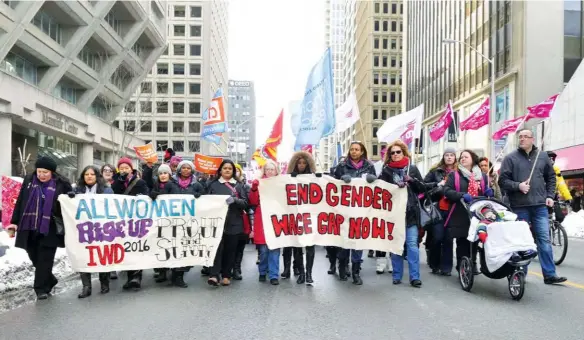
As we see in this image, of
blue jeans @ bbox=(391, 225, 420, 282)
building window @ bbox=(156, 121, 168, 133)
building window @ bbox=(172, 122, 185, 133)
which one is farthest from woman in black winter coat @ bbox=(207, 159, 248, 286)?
building window @ bbox=(156, 121, 168, 133)

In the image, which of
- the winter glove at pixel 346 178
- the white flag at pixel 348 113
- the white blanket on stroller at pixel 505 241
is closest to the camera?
the white blanket on stroller at pixel 505 241

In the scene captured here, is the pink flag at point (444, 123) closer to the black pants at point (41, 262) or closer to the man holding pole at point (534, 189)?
the man holding pole at point (534, 189)

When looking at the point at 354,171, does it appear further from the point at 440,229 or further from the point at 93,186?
the point at 93,186

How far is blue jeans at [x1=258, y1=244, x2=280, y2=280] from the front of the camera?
7.62 meters

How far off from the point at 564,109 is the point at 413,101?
41071 millimetres

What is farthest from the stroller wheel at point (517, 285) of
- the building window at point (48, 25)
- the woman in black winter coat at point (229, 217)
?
the building window at point (48, 25)

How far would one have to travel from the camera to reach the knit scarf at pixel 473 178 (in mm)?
7383

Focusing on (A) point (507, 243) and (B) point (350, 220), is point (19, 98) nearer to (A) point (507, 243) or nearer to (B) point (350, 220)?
(B) point (350, 220)

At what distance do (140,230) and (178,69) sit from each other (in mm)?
79372

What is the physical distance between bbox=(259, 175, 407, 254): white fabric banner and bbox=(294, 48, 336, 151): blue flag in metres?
4.97

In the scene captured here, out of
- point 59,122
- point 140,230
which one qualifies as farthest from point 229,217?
point 59,122

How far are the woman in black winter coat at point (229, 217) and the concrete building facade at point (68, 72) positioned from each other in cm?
1709

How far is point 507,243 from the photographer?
616 cm

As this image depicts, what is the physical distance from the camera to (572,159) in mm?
25797
